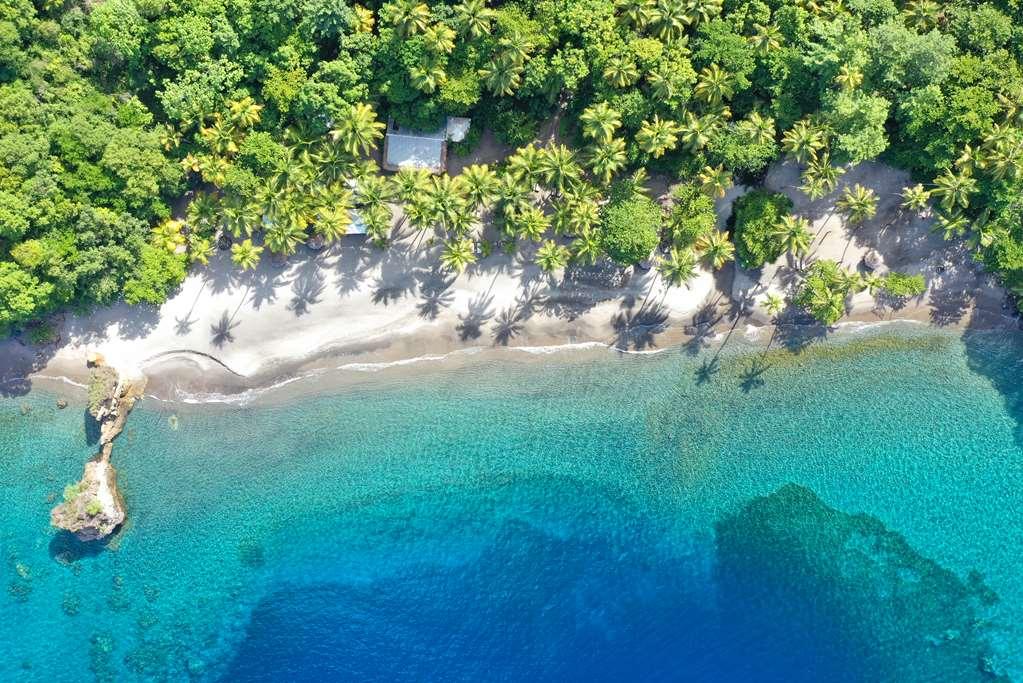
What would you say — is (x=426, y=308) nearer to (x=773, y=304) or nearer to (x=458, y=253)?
(x=458, y=253)

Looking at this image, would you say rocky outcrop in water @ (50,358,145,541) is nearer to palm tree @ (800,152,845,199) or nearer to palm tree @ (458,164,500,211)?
palm tree @ (458,164,500,211)

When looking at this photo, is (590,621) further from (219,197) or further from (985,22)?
(985,22)

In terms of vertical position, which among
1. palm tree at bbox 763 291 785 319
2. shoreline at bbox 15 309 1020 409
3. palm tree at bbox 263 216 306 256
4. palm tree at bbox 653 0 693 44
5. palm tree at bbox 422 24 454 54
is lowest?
shoreline at bbox 15 309 1020 409

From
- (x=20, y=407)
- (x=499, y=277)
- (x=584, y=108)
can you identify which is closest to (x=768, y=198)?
(x=584, y=108)

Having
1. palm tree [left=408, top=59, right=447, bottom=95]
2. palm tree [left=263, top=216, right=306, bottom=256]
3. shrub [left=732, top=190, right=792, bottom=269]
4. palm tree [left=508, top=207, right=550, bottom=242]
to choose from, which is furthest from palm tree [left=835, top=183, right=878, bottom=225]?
palm tree [left=263, top=216, right=306, bottom=256]

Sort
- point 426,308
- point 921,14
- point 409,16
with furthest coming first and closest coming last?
point 426,308 → point 921,14 → point 409,16

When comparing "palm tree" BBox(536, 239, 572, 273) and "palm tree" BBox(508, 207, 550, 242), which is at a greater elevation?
"palm tree" BBox(508, 207, 550, 242)

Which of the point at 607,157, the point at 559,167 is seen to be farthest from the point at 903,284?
the point at 559,167
